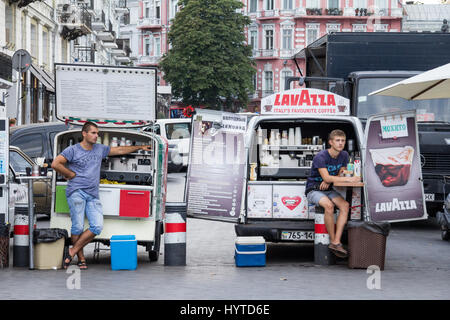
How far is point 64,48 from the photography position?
159 ft

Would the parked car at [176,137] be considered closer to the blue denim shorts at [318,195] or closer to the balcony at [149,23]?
the blue denim shorts at [318,195]

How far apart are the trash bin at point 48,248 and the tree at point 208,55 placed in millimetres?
60868

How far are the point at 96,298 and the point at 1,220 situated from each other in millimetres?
2961

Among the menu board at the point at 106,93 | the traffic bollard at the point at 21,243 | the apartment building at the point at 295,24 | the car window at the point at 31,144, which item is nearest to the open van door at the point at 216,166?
the menu board at the point at 106,93

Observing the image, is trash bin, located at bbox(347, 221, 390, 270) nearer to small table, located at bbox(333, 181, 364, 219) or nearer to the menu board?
small table, located at bbox(333, 181, 364, 219)

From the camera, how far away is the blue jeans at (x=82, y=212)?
11047 mm

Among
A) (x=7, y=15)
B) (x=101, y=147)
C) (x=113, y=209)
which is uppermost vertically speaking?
(x=7, y=15)

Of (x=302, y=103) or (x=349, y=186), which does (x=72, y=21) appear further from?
(x=349, y=186)

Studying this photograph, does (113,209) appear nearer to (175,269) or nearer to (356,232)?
(175,269)

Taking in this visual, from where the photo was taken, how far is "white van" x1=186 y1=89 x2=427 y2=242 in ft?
39.3

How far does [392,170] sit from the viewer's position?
1203 centimetres

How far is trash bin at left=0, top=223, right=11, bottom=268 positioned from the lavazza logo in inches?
188
